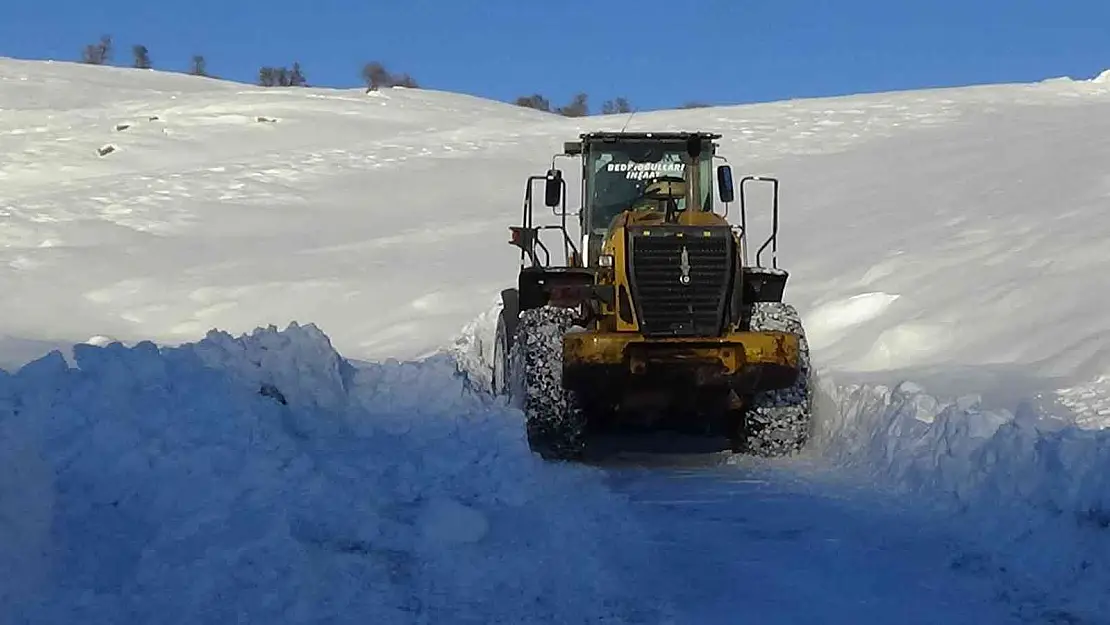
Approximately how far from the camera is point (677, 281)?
7711 millimetres

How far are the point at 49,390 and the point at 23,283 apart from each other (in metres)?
13.9

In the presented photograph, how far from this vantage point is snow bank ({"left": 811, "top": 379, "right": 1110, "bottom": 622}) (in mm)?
5316

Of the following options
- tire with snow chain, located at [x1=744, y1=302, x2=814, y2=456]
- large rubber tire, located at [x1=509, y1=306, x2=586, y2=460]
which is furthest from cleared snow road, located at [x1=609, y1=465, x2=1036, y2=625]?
tire with snow chain, located at [x1=744, y1=302, x2=814, y2=456]

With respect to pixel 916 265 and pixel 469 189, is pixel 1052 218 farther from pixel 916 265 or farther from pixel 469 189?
pixel 469 189

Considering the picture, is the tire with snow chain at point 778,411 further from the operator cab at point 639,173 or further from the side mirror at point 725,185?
the operator cab at point 639,173

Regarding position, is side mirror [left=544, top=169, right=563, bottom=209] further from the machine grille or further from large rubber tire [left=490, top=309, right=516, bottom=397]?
the machine grille

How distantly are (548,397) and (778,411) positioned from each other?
5.44 feet

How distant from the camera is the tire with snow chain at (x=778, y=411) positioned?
8133 mm

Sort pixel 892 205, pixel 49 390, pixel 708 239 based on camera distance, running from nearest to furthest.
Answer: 1. pixel 49 390
2. pixel 708 239
3. pixel 892 205

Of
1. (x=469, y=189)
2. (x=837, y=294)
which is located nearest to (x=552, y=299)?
(x=837, y=294)

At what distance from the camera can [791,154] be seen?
91.9 ft

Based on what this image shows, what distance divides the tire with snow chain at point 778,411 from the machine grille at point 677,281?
0.55 metres

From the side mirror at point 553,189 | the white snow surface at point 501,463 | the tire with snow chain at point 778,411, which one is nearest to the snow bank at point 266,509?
the white snow surface at point 501,463

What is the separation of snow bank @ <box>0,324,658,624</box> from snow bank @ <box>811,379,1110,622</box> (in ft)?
5.99
